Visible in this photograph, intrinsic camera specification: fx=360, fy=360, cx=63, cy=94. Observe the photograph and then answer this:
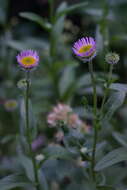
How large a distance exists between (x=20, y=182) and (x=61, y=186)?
1.20 feet

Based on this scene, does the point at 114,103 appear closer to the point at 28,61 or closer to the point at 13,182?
the point at 28,61

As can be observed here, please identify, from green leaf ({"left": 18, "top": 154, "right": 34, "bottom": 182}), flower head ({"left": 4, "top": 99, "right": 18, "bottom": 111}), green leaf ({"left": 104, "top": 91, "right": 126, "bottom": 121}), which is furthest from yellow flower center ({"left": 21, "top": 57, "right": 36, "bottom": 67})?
flower head ({"left": 4, "top": 99, "right": 18, "bottom": 111})

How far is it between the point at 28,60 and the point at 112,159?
38cm

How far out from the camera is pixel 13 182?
108 centimetres

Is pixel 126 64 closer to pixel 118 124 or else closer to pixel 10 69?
pixel 118 124

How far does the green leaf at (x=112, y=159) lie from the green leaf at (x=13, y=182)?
9.1 inches

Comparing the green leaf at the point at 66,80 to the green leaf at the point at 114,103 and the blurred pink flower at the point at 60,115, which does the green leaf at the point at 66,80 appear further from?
the green leaf at the point at 114,103

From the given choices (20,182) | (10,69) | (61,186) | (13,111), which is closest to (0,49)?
(10,69)

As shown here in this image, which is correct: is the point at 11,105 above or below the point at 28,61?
below

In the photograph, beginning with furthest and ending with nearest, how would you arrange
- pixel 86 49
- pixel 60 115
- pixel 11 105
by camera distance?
pixel 11 105, pixel 60 115, pixel 86 49

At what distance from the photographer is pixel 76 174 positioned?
1.28 metres

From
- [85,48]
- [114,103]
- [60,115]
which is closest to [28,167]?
[60,115]

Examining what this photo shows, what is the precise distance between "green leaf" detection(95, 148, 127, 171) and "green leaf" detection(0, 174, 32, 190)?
231mm

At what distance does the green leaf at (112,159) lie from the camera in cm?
104
